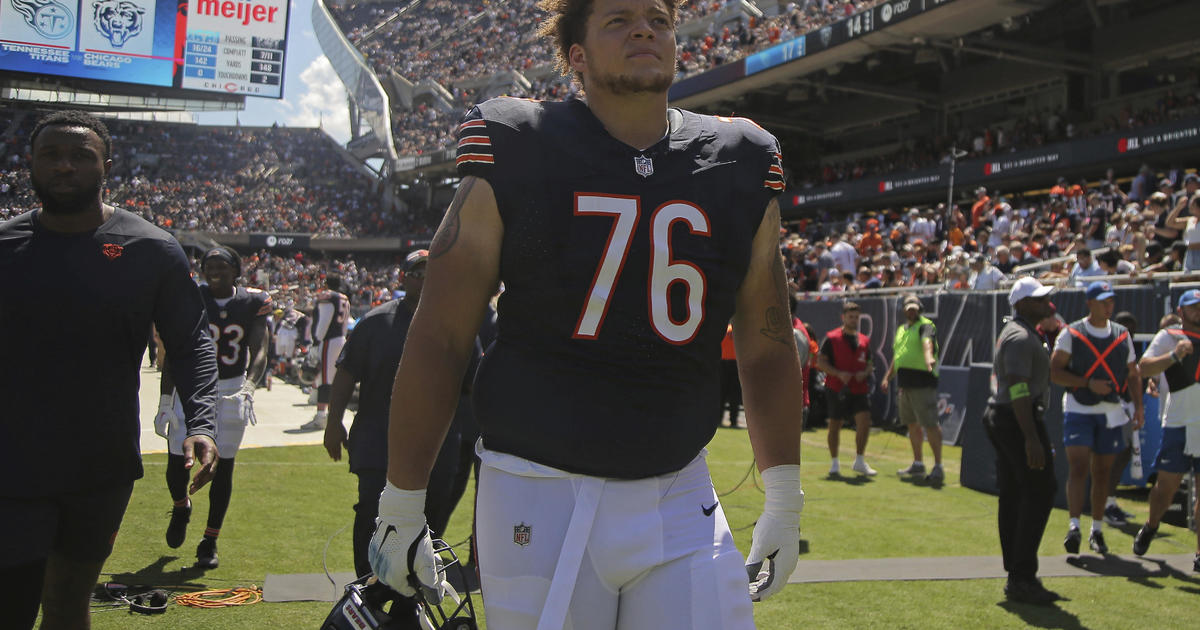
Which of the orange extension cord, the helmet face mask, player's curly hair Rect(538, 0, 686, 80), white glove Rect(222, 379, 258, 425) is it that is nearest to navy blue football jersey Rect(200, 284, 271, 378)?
white glove Rect(222, 379, 258, 425)

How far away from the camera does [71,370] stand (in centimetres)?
328

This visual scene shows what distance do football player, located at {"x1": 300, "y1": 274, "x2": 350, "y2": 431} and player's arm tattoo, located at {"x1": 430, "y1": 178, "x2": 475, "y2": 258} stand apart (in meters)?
9.17

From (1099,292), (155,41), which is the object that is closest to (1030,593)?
(1099,292)

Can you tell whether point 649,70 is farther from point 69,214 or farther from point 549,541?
point 69,214

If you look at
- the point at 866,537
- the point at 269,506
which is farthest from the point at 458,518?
the point at 866,537

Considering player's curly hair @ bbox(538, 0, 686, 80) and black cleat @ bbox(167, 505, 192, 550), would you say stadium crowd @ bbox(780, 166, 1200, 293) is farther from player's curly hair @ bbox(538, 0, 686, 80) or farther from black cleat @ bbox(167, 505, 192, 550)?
player's curly hair @ bbox(538, 0, 686, 80)

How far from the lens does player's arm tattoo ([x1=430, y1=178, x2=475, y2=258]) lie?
2275 millimetres

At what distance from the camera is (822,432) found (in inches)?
623

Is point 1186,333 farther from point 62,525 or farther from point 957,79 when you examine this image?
point 957,79

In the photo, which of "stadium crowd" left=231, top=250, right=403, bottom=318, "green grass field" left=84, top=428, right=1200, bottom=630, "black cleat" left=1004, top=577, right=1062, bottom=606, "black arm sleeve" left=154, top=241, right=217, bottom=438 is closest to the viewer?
"black arm sleeve" left=154, top=241, right=217, bottom=438

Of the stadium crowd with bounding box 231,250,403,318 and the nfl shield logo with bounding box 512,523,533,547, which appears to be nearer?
the nfl shield logo with bounding box 512,523,533,547

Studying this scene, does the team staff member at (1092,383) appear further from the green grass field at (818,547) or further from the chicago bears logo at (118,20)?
the chicago bears logo at (118,20)

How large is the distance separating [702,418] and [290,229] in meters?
47.0

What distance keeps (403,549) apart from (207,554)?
4671 mm
